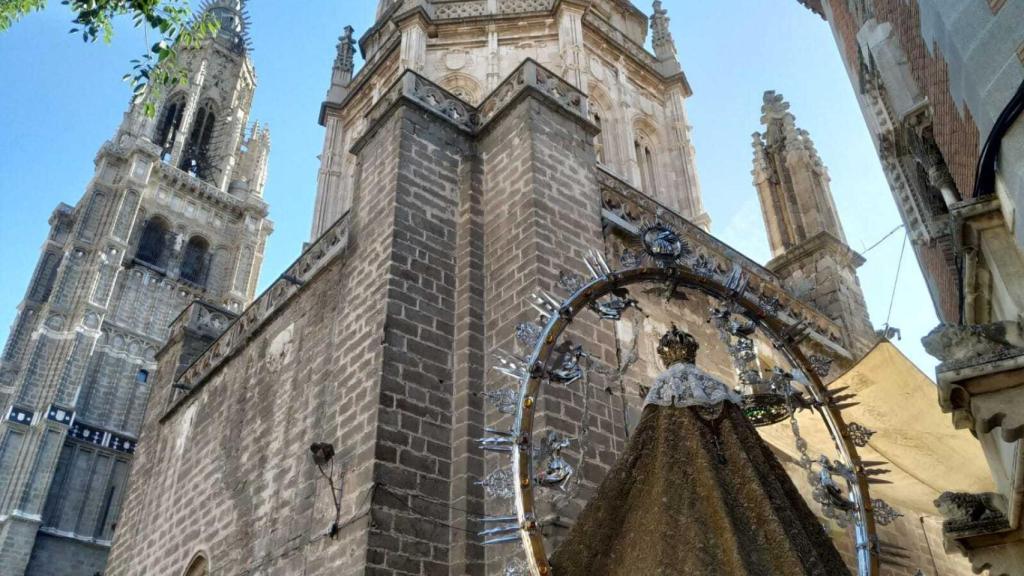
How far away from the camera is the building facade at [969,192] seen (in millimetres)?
4434

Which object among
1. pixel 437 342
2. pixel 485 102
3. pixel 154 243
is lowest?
pixel 437 342

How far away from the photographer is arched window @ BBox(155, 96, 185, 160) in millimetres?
50625

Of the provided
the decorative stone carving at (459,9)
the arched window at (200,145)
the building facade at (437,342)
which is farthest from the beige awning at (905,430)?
the arched window at (200,145)

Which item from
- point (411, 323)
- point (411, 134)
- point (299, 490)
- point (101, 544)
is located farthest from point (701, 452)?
point (101, 544)

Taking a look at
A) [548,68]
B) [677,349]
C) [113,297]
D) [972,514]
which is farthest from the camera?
[113,297]

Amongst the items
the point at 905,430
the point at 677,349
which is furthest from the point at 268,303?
the point at 905,430

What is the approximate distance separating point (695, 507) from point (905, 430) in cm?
561

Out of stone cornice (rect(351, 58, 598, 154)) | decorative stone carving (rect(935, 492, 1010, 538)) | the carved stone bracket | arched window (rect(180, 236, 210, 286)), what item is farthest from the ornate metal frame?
arched window (rect(180, 236, 210, 286))

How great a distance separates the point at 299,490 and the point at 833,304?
35.4 feet

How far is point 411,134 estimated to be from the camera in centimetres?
1037

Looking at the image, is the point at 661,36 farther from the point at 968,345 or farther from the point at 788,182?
the point at 968,345

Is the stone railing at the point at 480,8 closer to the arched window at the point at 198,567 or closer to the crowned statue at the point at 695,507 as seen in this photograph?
the arched window at the point at 198,567

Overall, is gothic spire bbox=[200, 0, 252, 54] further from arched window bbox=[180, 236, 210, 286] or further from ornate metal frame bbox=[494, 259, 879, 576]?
ornate metal frame bbox=[494, 259, 879, 576]

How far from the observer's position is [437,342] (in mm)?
8859
